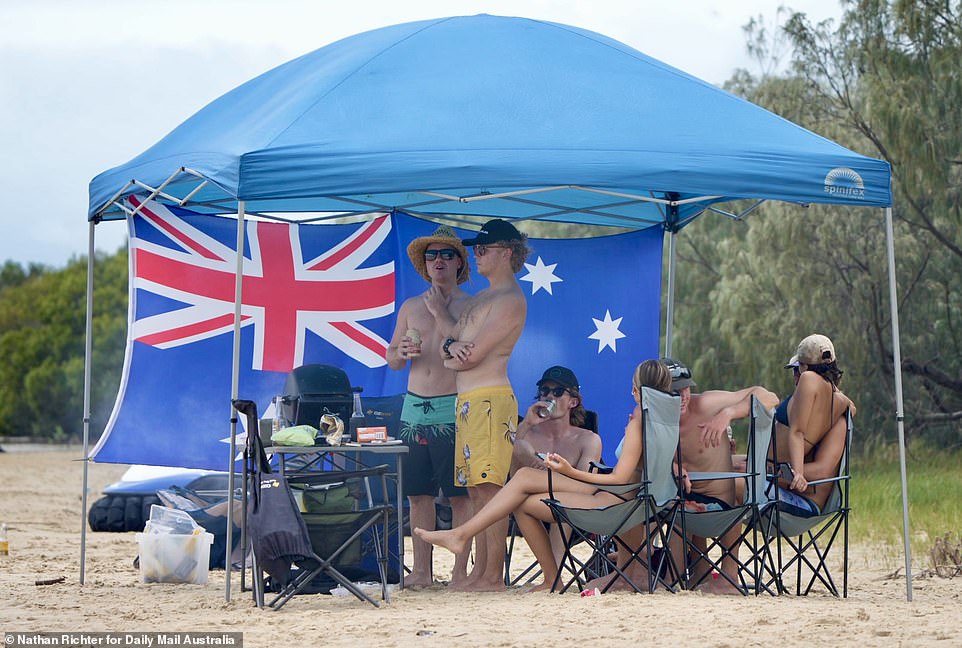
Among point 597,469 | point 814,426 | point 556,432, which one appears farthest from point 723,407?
point 556,432

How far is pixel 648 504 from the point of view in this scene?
5.66m

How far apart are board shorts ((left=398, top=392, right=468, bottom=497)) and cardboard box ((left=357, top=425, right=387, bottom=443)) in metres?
0.66

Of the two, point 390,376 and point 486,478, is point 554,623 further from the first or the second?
point 390,376

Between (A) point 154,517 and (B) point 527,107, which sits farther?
(A) point 154,517

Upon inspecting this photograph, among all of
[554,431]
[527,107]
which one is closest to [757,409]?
[554,431]

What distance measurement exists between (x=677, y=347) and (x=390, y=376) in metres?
9.64

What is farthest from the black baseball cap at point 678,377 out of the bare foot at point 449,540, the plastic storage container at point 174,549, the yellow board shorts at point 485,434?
the plastic storage container at point 174,549

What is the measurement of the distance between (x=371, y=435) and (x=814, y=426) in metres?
2.02

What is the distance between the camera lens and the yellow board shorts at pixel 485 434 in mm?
6281

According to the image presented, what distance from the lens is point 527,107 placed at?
6.24 metres

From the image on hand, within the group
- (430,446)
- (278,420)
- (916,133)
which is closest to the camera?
(278,420)

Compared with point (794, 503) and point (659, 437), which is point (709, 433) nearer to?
point (659, 437)

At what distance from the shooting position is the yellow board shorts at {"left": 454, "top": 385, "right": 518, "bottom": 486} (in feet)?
20.6

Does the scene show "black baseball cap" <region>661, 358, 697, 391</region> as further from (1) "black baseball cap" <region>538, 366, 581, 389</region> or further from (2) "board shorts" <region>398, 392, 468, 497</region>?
(2) "board shorts" <region>398, 392, 468, 497</region>
